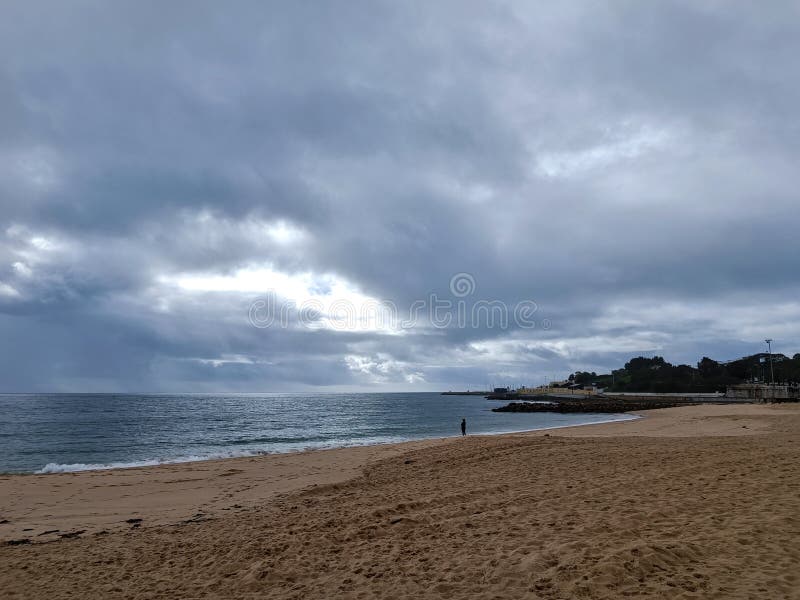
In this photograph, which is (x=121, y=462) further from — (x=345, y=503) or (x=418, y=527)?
(x=418, y=527)

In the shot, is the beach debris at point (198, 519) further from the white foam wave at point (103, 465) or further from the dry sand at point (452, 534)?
the white foam wave at point (103, 465)

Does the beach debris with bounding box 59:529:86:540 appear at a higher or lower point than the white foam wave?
higher

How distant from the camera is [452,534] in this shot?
7.85 meters

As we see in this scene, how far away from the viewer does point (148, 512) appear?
39.9 ft

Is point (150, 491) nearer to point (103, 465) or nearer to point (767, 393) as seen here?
point (103, 465)

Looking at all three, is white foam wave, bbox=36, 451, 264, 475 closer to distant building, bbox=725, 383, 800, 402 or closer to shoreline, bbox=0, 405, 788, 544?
shoreline, bbox=0, 405, 788, 544

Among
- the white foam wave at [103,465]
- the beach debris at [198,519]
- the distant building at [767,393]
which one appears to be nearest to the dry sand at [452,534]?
the beach debris at [198,519]

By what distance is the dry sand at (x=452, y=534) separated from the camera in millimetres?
5762

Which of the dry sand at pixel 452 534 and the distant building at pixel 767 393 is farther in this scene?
the distant building at pixel 767 393

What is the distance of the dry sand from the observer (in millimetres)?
5762

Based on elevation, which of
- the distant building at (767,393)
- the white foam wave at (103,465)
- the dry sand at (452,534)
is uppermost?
the dry sand at (452,534)

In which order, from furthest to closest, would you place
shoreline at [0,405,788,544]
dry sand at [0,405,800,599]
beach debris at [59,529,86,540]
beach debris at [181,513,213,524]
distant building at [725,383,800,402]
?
distant building at [725,383,800,402], shoreline at [0,405,788,544], beach debris at [181,513,213,524], beach debris at [59,529,86,540], dry sand at [0,405,800,599]

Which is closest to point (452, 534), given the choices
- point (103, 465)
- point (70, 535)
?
point (70, 535)

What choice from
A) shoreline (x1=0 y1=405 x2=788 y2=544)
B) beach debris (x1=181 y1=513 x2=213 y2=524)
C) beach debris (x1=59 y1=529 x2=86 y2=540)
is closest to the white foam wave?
shoreline (x1=0 y1=405 x2=788 y2=544)
